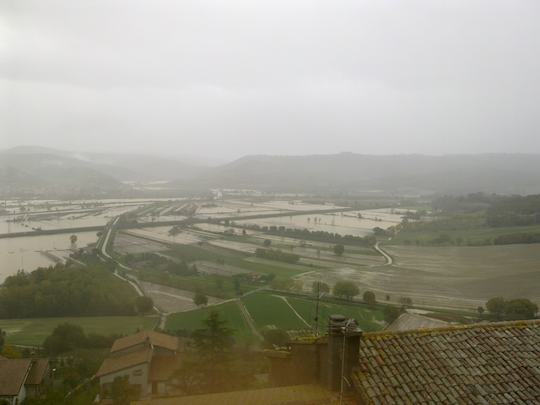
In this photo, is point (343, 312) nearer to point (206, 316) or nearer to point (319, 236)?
point (206, 316)

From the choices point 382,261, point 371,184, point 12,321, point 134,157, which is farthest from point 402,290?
point 134,157

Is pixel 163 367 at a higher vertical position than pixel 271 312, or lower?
lower

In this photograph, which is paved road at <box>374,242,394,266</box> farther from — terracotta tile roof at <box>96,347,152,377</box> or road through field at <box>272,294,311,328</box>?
terracotta tile roof at <box>96,347,152,377</box>

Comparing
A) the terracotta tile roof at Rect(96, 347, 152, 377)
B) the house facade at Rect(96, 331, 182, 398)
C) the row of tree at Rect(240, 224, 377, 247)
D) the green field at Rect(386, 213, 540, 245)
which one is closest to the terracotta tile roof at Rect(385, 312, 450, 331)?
the house facade at Rect(96, 331, 182, 398)

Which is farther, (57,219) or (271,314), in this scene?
(57,219)

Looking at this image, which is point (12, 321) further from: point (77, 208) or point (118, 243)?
point (77, 208)

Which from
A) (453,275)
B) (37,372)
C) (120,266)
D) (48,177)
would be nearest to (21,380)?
(37,372)
